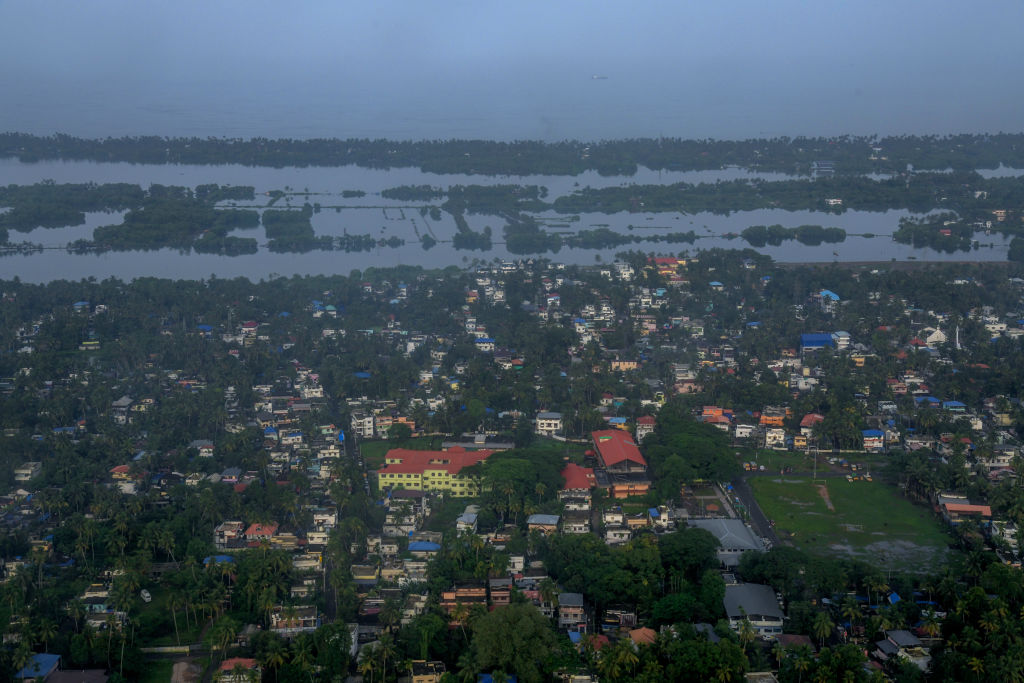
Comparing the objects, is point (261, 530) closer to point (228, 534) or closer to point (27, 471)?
point (228, 534)

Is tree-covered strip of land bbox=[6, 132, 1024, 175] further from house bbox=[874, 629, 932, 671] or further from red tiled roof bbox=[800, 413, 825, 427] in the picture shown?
house bbox=[874, 629, 932, 671]

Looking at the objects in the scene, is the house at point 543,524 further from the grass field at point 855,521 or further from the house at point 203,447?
the house at point 203,447

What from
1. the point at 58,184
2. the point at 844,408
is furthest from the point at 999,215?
the point at 58,184

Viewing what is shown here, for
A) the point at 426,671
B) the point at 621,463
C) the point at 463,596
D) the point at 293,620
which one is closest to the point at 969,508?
the point at 621,463

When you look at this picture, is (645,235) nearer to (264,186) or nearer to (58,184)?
(264,186)

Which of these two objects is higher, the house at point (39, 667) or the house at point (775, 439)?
the house at point (775, 439)

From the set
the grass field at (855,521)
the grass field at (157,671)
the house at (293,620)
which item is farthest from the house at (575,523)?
the grass field at (157,671)
